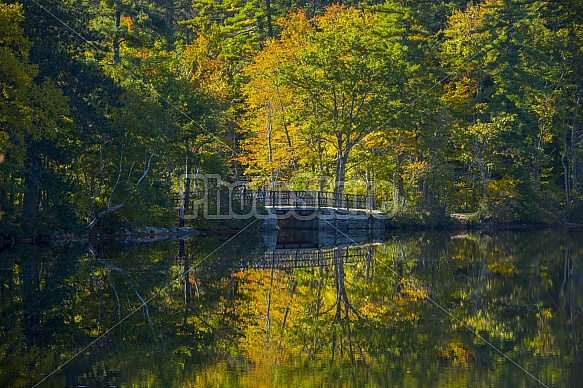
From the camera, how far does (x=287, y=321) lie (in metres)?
14.0

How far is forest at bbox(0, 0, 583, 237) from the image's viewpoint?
102 ft

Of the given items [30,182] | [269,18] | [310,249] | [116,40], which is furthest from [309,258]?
[269,18]

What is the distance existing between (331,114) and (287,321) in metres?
30.1

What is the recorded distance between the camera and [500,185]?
47.3 meters

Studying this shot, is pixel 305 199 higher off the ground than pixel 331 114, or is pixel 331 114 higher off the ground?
pixel 331 114

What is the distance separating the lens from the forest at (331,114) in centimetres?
3119

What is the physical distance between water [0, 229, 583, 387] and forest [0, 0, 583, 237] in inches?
336

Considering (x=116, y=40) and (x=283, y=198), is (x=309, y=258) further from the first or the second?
(x=116, y=40)

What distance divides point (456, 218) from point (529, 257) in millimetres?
19755

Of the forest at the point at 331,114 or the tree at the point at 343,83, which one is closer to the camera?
the forest at the point at 331,114

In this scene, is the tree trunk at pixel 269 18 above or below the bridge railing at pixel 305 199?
above

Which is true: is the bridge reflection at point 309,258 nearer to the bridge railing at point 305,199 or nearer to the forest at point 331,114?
the forest at point 331,114

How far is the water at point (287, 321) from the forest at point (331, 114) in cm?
855

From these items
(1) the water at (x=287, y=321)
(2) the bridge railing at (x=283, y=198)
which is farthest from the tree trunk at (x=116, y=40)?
(1) the water at (x=287, y=321)
